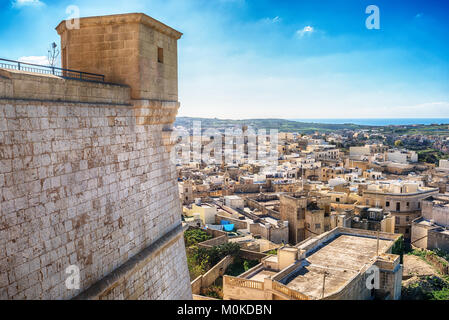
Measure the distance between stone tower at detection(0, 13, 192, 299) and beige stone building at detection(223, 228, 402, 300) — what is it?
163 inches

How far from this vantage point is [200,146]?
65438mm

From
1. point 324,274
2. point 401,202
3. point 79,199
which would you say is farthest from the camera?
point 401,202

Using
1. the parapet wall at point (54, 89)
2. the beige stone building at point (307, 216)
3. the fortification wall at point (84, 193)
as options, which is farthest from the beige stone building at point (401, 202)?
the parapet wall at point (54, 89)

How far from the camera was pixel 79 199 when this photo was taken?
488cm

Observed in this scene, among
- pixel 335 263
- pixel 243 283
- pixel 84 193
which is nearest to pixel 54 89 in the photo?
pixel 84 193

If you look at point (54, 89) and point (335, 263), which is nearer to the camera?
point (54, 89)

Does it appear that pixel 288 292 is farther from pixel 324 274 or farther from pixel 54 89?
pixel 54 89

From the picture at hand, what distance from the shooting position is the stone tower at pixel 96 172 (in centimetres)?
407

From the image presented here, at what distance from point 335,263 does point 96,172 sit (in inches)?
440

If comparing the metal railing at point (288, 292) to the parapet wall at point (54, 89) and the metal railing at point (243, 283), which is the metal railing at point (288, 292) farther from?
the parapet wall at point (54, 89)

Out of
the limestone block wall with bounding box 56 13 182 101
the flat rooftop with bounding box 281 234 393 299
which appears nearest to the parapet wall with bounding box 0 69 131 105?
the limestone block wall with bounding box 56 13 182 101

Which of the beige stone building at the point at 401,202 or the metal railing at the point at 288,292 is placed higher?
the metal railing at the point at 288,292

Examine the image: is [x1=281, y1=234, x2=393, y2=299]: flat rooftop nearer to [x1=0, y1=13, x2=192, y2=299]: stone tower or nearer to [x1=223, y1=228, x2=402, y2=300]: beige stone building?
[x1=223, y1=228, x2=402, y2=300]: beige stone building

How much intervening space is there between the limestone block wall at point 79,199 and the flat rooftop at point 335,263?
5.75 m
